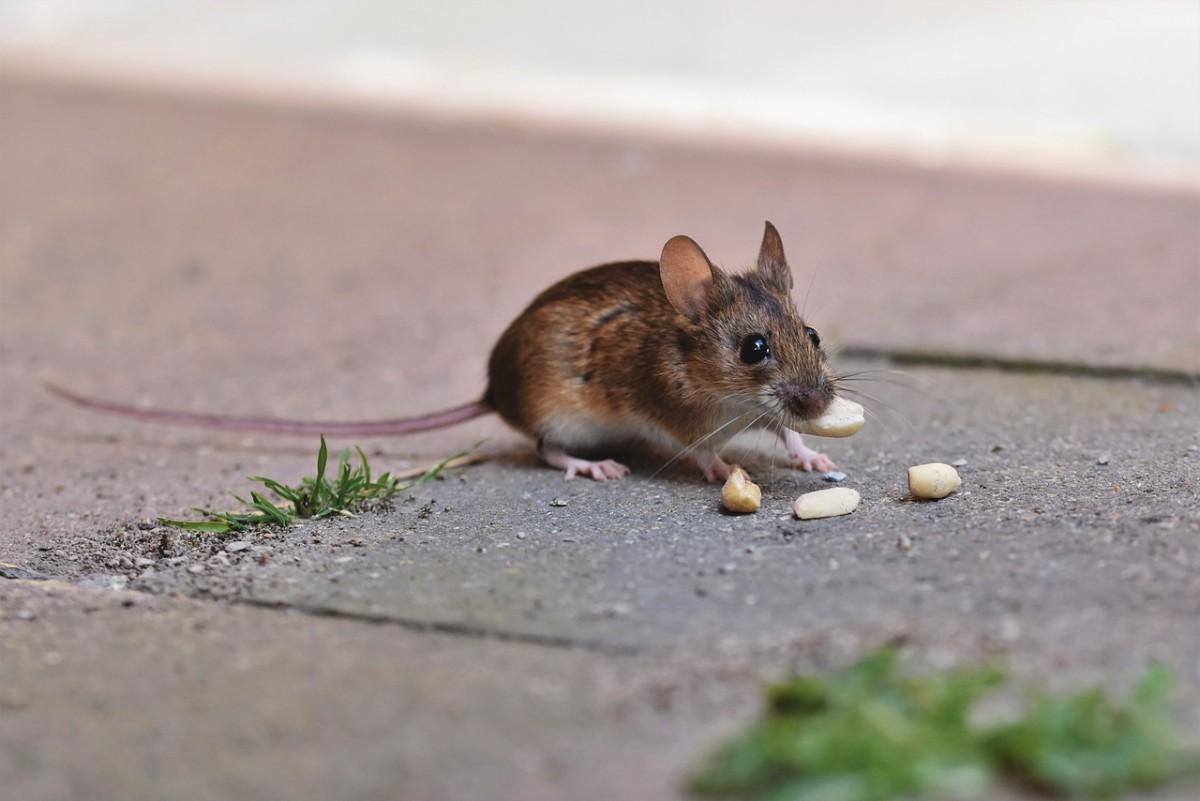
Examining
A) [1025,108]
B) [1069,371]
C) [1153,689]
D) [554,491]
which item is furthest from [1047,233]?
[1153,689]

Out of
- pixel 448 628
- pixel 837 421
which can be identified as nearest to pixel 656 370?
pixel 837 421

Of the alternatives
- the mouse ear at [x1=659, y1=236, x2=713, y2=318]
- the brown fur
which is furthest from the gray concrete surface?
the mouse ear at [x1=659, y1=236, x2=713, y2=318]

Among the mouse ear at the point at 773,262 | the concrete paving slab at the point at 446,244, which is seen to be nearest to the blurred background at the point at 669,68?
the concrete paving slab at the point at 446,244

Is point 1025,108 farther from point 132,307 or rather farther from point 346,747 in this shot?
point 346,747

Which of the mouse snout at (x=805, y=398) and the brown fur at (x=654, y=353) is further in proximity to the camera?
the brown fur at (x=654, y=353)

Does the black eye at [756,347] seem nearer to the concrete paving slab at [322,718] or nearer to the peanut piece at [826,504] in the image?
the peanut piece at [826,504]

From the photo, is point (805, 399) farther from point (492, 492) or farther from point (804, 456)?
point (492, 492)
